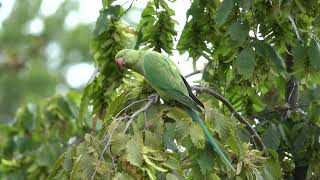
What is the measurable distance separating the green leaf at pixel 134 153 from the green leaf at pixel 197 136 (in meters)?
0.16

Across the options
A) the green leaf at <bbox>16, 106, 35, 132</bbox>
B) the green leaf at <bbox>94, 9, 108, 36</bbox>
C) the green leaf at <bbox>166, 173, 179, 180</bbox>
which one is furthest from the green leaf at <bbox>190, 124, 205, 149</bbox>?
the green leaf at <bbox>16, 106, 35, 132</bbox>

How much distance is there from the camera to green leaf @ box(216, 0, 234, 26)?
2103 mm

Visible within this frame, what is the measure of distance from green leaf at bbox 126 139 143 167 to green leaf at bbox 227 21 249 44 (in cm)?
76

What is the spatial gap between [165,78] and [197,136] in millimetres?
330

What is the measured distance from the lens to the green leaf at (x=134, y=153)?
1462mm

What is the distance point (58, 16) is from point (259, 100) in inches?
301

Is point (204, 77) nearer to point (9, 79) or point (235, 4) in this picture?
point (235, 4)

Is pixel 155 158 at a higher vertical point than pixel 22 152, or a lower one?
higher

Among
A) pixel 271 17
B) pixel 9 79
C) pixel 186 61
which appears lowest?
pixel 9 79

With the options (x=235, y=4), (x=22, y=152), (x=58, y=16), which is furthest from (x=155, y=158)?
(x=58, y=16)

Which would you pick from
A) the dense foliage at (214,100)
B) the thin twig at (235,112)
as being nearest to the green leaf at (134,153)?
the dense foliage at (214,100)

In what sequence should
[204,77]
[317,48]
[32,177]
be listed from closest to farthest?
[317,48]
[204,77]
[32,177]

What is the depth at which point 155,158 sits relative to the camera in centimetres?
152

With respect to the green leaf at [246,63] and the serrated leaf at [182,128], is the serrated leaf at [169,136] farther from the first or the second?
the green leaf at [246,63]
